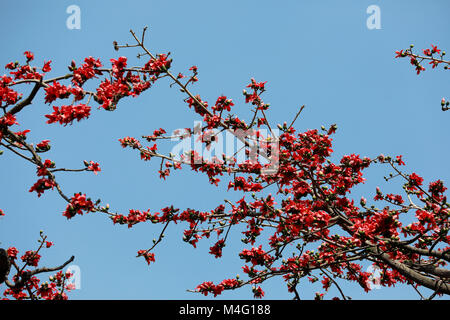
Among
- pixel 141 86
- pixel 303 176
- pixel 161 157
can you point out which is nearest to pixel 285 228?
pixel 303 176

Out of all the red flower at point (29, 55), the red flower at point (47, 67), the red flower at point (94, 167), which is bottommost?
the red flower at point (94, 167)

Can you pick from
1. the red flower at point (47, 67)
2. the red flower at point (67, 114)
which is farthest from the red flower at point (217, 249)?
the red flower at point (47, 67)

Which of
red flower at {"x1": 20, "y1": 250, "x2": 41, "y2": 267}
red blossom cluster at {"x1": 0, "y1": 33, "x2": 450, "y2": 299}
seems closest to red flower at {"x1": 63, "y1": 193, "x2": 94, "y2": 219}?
red blossom cluster at {"x1": 0, "y1": 33, "x2": 450, "y2": 299}

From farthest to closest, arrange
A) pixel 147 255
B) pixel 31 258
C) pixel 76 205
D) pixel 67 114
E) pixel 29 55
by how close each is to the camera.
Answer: pixel 31 258
pixel 147 255
pixel 29 55
pixel 76 205
pixel 67 114

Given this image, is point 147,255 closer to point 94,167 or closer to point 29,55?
point 94,167

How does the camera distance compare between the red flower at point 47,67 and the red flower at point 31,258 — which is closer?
the red flower at point 47,67

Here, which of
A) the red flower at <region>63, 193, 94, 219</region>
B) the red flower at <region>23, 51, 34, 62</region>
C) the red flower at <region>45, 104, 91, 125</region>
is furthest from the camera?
the red flower at <region>23, 51, 34, 62</region>

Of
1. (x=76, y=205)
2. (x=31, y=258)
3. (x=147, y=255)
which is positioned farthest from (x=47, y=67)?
(x=31, y=258)

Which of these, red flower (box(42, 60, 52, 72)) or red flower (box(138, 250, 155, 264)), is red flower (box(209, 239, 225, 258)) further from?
red flower (box(42, 60, 52, 72))

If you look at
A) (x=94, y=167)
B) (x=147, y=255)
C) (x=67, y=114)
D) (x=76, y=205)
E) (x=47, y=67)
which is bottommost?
(x=147, y=255)

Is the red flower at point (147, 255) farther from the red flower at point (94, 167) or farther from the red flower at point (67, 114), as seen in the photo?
the red flower at point (67, 114)

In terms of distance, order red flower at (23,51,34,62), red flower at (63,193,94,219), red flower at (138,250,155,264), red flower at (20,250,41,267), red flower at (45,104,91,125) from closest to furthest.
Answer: red flower at (45,104,91,125) → red flower at (63,193,94,219) → red flower at (23,51,34,62) → red flower at (138,250,155,264) → red flower at (20,250,41,267)

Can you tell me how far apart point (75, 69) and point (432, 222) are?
17.2 ft
